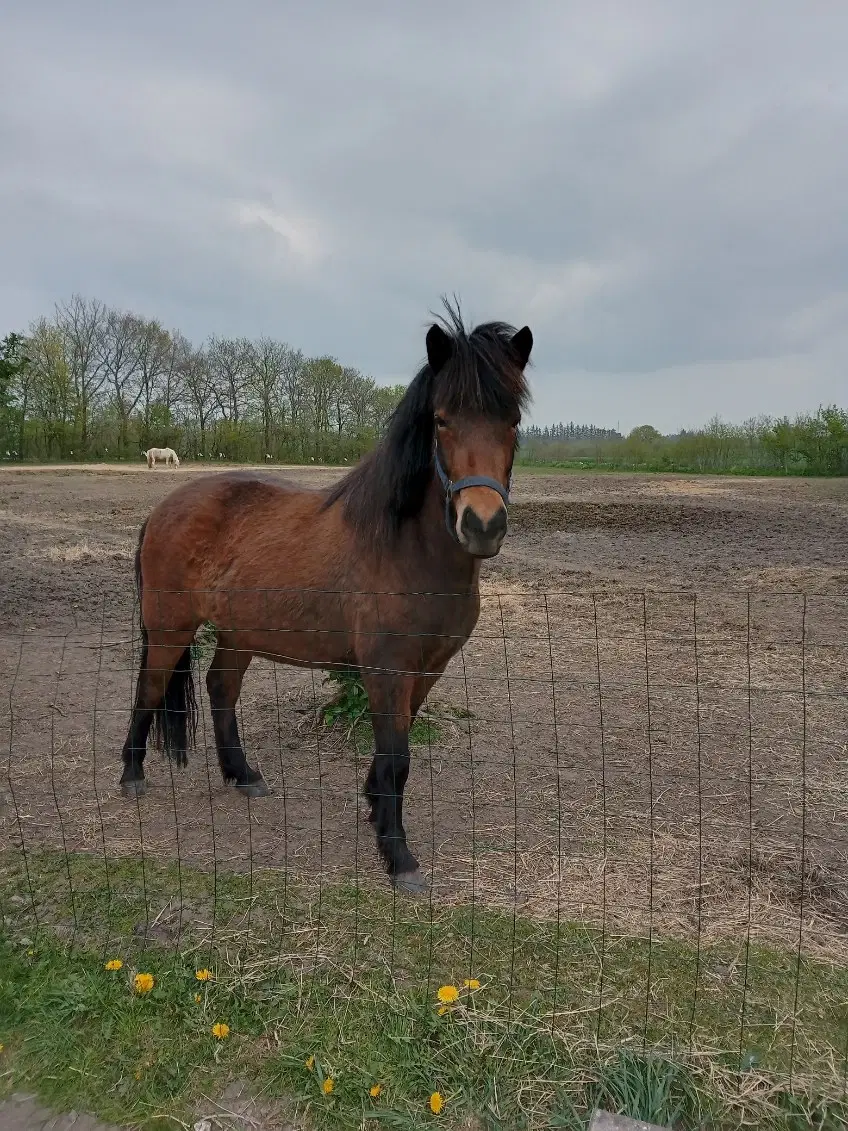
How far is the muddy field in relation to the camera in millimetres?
2986

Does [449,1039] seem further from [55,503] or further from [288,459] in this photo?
[288,459]

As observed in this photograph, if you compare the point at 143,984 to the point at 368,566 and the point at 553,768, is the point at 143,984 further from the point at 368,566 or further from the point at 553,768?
the point at 553,768

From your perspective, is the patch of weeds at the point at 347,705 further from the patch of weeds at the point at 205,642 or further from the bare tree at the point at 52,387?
the bare tree at the point at 52,387

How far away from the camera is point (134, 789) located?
381 centimetres

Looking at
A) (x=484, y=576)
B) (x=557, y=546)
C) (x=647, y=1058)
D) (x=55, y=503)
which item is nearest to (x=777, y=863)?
(x=647, y=1058)

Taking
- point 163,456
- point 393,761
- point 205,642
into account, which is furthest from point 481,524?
point 163,456

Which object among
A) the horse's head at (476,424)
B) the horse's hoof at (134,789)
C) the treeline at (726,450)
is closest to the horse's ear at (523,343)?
the horse's head at (476,424)

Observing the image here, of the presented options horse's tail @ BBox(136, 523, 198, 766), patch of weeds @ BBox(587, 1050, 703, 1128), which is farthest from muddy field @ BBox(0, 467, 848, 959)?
patch of weeds @ BBox(587, 1050, 703, 1128)

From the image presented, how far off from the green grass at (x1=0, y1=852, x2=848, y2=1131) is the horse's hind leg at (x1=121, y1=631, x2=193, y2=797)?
3.27ft

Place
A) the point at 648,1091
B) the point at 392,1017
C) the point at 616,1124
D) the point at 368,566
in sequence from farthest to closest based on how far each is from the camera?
the point at 368,566
the point at 392,1017
the point at 648,1091
the point at 616,1124

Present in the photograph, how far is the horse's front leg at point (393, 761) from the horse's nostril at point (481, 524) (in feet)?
2.81

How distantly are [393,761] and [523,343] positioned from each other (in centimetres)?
191

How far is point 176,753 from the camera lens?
394cm

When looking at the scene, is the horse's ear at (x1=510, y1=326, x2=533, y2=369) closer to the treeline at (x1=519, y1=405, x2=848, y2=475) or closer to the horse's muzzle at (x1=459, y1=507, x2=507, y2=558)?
the horse's muzzle at (x1=459, y1=507, x2=507, y2=558)
